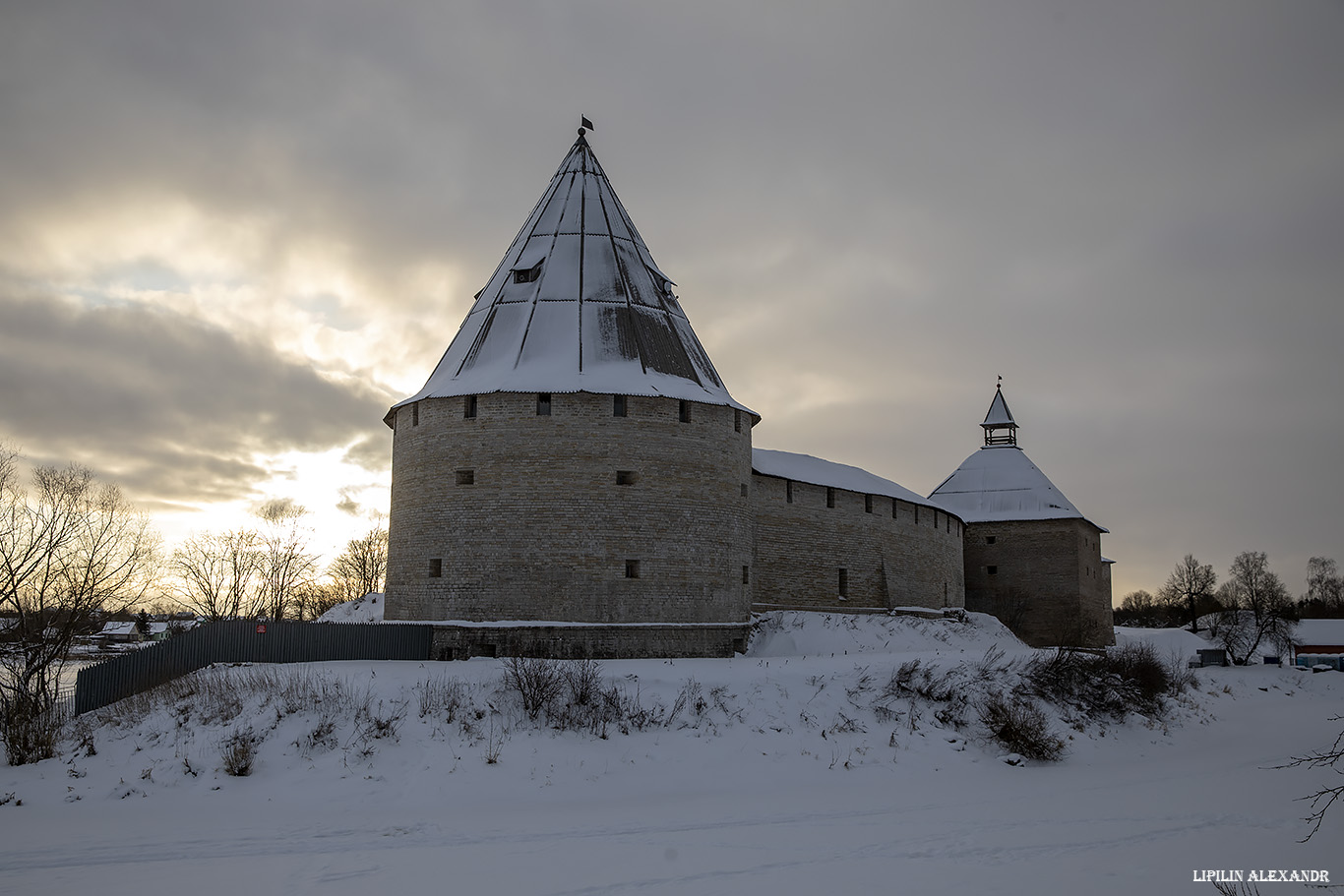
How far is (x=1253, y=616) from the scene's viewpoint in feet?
192

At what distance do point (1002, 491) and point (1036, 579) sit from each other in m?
4.08

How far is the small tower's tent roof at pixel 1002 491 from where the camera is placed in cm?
3844

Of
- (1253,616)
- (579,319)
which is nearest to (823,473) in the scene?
(579,319)

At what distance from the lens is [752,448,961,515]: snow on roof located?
26.4 metres

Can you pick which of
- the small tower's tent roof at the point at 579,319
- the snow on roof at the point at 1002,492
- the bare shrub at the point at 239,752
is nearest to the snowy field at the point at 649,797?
the bare shrub at the point at 239,752

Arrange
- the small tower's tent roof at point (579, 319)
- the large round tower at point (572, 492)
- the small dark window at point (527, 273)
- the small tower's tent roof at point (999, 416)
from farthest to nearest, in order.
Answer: the small tower's tent roof at point (999, 416)
the small dark window at point (527, 273)
the small tower's tent roof at point (579, 319)
the large round tower at point (572, 492)

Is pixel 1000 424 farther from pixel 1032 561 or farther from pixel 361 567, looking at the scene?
pixel 361 567

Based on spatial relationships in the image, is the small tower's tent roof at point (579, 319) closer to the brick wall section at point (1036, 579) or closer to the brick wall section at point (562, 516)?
the brick wall section at point (562, 516)

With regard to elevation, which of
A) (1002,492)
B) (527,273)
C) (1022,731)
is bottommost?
(1022,731)

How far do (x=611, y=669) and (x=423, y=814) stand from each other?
5983mm

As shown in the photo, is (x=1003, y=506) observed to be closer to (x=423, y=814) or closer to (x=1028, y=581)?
(x=1028, y=581)

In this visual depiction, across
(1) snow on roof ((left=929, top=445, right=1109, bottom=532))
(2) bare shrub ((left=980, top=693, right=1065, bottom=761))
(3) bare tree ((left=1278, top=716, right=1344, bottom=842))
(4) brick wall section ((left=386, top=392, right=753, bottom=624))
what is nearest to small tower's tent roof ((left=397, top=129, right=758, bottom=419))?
(4) brick wall section ((left=386, top=392, right=753, bottom=624))

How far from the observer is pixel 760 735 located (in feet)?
51.0

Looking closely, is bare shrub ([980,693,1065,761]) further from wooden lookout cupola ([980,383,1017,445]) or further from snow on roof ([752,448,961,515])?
wooden lookout cupola ([980,383,1017,445])
